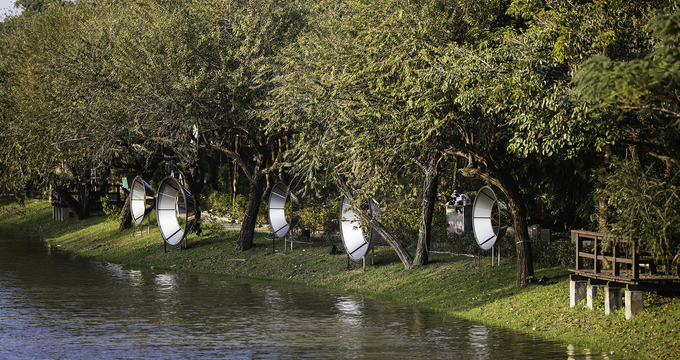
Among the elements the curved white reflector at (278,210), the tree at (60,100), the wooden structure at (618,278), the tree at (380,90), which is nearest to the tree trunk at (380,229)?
the tree at (380,90)

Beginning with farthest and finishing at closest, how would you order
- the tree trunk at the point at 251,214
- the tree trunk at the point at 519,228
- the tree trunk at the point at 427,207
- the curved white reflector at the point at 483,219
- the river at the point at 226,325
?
the tree trunk at the point at 251,214 → the tree trunk at the point at 427,207 → the curved white reflector at the point at 483,219 → the tree trunk at the point at 519,228 → the river at the point at 226,325

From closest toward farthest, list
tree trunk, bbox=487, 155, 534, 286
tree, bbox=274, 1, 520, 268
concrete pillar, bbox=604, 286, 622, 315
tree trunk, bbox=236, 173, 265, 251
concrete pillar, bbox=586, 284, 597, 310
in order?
1. concrete pillar, bbox=604, 286, 622, 315
2. concrete pillar, bbox=586, 284, 597, 310
3. tree, bbox=274, 1, 520, 268
4. tree trunk, bbox=487, 155, 534, 286
5. tree trunk, bbox=236, 173, 265, 251

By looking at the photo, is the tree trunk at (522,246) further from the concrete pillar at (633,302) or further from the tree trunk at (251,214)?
the tree trunk at (251,214)

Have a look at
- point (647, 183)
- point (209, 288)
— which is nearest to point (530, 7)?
point (647, 183)

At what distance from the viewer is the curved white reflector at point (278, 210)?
3123 cm

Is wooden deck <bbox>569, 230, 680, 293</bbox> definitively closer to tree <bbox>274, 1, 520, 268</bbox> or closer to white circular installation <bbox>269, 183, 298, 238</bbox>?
tree <bbox>274, 1, 520, 268</bbox>

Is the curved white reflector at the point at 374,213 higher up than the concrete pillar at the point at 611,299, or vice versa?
the curved white reflector at the point at 374,213

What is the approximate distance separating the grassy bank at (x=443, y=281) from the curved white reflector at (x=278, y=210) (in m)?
1.12

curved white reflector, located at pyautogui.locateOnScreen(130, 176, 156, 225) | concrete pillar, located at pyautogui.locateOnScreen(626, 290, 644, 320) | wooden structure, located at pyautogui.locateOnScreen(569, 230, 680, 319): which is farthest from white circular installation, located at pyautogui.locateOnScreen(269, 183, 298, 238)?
concrete pillar, located at pyautogui.locateOnScreen(626, 290, 644, 320)

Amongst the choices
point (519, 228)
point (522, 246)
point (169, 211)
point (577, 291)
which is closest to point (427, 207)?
point (519, 228)

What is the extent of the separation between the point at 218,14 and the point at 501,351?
2009 cm

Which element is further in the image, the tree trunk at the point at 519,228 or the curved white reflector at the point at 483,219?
the curved white reflector at the point at 483,219

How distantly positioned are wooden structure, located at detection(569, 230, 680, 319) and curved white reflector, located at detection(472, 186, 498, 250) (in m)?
5.40

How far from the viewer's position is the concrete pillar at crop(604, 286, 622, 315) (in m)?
16.5
